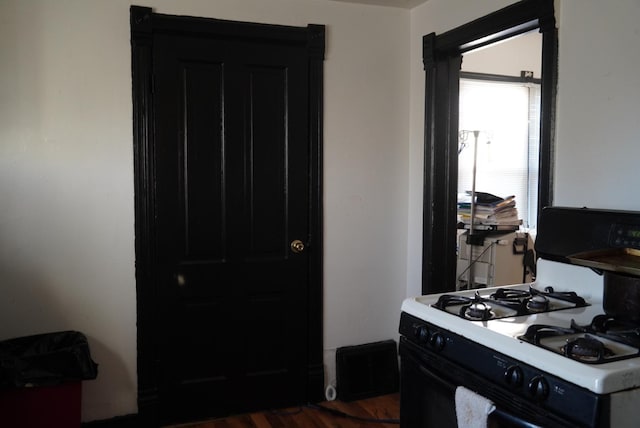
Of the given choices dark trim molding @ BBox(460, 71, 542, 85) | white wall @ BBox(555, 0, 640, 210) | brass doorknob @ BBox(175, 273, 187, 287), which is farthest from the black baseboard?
dark trim molding @ BBox(460, 71, 542, 85)

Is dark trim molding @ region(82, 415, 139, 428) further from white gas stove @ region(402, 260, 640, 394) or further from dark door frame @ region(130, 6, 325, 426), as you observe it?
white gas stove @ region(402, 260, 640, 394)

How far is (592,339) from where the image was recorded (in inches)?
54.5

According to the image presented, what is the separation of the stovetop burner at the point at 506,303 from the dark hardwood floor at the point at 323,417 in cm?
130

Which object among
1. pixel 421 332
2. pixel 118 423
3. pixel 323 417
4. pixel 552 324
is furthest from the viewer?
pixel 323 417

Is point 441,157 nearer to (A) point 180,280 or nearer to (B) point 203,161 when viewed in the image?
(B) point 203,161

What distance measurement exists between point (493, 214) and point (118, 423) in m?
3.00

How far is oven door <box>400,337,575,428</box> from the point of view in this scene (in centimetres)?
134

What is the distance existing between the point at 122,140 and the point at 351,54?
1.37m

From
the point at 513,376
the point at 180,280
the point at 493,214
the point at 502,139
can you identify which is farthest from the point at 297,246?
the point at 502,139

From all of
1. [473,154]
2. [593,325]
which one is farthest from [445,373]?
[473,154]

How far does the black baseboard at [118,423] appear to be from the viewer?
106 inches

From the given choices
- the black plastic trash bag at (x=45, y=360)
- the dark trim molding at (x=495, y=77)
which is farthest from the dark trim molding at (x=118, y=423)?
the dark trim molding at (x=495, y=77)

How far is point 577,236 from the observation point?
183cm

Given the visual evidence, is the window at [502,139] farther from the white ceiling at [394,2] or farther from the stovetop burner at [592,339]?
the stovetop burner at [592,339]
